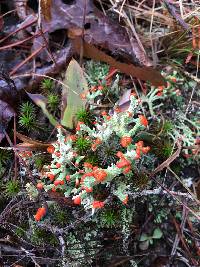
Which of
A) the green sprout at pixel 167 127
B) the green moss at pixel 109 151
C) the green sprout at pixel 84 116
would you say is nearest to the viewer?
the green moss at pixel 109 151

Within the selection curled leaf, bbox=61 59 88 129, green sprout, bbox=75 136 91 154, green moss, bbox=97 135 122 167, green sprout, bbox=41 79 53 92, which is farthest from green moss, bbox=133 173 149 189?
green sprout, bbox=41 79 53 92

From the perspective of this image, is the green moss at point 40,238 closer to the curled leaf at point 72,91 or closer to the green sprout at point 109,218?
the green sprout at point 109,218

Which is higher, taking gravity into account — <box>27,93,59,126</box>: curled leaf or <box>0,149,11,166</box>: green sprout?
<box>27,93,59,126</box>: curled leaf

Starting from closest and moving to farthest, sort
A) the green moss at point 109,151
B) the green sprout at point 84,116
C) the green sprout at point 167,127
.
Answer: the green moss at point 109,151 < the green sprout at point 84,116 < the green sprout at point 167,127

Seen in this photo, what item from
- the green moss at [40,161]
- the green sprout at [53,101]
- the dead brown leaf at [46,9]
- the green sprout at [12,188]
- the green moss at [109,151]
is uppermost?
the dead brown leaf at [46,9]

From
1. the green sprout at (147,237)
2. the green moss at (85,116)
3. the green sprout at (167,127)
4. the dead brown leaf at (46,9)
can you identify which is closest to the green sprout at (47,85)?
the green moss at (85,116)

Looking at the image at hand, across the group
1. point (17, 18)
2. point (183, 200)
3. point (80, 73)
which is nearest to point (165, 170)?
point (183, 200)

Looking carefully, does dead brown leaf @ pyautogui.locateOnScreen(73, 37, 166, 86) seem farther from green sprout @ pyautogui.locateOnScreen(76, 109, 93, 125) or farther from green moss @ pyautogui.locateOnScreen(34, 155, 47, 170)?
green moss @ pyautogui.locateOnScreen(34, 155, 47, 170)
